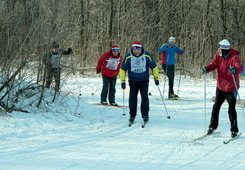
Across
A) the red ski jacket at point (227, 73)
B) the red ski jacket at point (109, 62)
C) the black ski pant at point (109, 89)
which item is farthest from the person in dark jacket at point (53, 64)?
the red ski jacket at point (227, 73)

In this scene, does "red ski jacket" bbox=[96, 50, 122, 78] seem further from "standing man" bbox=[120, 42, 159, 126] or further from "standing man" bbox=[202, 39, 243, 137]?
"standing man" bbox=[202, 39, 243, 137]

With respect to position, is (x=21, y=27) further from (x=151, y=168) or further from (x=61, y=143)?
(x=151, y=168)

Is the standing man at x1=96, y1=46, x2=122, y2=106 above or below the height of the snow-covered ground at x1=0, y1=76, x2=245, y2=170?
above

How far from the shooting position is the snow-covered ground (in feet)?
16.7

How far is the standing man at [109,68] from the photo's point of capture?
11336mm

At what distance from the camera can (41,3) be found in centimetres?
816

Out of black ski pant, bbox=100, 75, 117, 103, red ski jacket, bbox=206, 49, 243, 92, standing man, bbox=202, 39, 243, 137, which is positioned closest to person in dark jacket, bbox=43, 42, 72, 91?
black ski pant, bbox=100, 75, 117, 103

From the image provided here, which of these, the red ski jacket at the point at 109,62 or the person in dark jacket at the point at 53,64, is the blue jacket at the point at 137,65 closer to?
the person in dark jacket at the point at 53,64

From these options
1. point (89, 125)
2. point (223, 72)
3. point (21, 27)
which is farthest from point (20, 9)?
point (223, 72)

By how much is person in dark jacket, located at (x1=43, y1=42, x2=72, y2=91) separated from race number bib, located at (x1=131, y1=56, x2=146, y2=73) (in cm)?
180

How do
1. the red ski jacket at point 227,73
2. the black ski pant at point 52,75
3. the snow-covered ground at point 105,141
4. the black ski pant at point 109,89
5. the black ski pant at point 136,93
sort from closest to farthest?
1. the snow-covered ground at point 105,141
2. the red ski jacket at point 227,73
3. the black ski pant at point 136,93
4. the black ski pant at point 52,75
5. the black ski pant at point 109,89

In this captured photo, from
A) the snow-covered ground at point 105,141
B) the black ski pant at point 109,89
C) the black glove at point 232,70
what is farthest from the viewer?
the black ski pant at point 109,89

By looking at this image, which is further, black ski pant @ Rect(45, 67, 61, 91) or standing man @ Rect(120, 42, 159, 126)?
black ski pant @ Rect(45, 67, 61, 91)

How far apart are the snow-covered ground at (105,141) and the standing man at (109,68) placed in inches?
60.5
